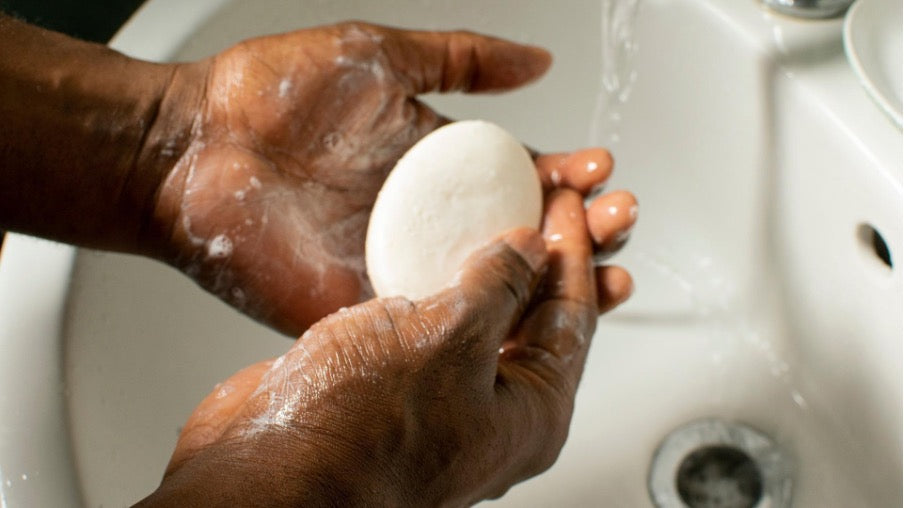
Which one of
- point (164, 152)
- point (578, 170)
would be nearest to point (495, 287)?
point (578, 170)

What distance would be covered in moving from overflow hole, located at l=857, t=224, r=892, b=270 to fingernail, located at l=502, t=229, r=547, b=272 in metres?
0.31

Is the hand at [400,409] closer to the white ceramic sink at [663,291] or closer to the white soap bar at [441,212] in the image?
the white soap bar at [441,212]

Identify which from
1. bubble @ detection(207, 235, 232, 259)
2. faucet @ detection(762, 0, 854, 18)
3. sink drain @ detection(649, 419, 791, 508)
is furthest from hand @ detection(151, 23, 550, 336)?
sink drain @ detection(649, 419, 791, 508)

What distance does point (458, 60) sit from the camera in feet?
2.51

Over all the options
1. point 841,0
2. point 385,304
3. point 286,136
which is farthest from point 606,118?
point 385,304

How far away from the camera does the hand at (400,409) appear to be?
46cm

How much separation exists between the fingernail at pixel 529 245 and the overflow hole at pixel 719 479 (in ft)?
1.09

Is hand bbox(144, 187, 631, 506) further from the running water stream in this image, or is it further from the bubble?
the running water stream

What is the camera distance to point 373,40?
752 millimetres

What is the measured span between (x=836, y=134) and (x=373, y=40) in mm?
425

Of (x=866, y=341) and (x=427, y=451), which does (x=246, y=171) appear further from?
(x=866, y=341)

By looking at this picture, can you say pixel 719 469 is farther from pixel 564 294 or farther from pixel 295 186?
pixel 295 186

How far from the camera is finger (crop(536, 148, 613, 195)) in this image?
2.44 ft

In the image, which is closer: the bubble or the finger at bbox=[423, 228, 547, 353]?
the finger at bbox=[423, 228, 547, 353]
